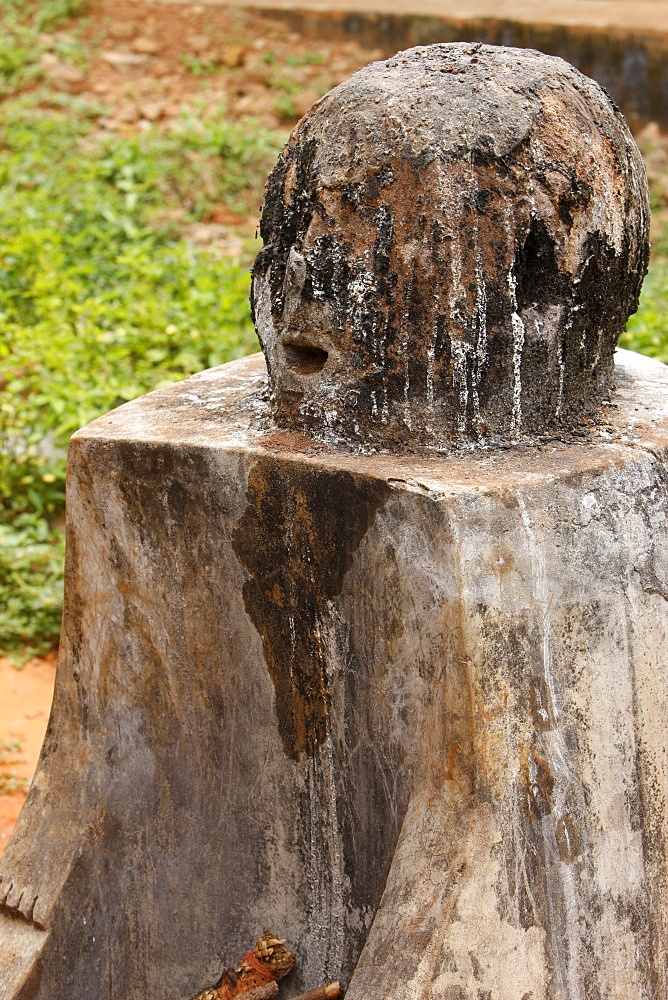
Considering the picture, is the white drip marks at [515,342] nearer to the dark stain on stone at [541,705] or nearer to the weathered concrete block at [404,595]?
the weathered concrete block at [404,595]

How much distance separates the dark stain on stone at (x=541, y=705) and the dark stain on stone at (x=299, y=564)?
15.7 inches

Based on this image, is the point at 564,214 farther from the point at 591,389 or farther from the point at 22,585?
the point at 22,585

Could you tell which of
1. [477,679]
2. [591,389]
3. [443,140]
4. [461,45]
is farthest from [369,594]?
[461,45]

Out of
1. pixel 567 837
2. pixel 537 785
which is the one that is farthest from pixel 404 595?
pixel 567 837

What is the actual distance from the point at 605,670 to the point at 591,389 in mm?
590

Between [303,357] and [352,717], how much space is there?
2.33 ft

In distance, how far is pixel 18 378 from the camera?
541 centimetres

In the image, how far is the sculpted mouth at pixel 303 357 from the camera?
246 cm

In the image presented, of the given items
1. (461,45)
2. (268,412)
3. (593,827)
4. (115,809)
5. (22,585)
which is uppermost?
(461,45)

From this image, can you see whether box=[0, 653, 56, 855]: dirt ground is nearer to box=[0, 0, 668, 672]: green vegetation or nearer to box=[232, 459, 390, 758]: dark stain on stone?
box=[0, 0, 668, 672]: green vegetation

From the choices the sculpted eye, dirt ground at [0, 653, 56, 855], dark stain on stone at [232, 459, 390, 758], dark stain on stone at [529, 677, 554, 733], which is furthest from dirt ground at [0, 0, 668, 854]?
dark stain on stone at [529, 677, 554, 733]

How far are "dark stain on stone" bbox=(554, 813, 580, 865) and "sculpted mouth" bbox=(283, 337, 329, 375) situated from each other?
3.11 feet

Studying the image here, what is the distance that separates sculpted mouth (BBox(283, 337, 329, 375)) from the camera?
246cm

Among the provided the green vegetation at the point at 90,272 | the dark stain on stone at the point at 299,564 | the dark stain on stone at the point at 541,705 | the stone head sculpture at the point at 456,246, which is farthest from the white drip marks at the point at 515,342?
the green vegetation at the point at 90,272
